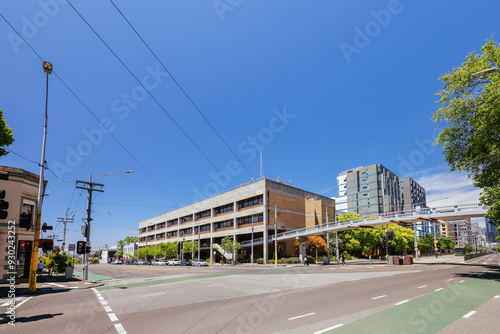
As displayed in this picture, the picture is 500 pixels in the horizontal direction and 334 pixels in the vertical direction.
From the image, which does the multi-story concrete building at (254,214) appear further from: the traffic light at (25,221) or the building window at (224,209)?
the traffic light at (25,221)

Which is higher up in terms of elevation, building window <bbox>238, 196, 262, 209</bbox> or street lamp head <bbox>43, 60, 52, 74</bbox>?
street lamp head <bbox>43, 60, 52, 74</bbox>

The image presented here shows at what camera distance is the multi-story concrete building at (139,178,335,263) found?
56.2 metres

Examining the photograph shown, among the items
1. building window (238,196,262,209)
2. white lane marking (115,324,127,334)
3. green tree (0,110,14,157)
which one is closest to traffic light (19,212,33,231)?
green tree (0,110,14,157)

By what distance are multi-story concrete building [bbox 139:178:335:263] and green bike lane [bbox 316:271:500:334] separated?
3781 cm

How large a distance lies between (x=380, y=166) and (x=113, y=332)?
409 ft

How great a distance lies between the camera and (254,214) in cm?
5806

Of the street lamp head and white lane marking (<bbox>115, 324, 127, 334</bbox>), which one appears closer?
white lane marking (<bbox>115, 324, 127, 334</bbox>)

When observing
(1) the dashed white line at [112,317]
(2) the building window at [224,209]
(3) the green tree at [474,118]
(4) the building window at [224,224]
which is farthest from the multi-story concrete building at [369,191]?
(1) the dashed white line at [112,317]

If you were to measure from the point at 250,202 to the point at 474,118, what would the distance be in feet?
146

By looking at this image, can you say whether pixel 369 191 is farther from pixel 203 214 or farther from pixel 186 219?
pixel 186 219

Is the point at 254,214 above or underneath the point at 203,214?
underneath

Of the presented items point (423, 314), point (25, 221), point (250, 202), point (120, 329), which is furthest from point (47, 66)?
point (250, 202)

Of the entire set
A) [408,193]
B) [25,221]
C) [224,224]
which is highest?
[408,193]

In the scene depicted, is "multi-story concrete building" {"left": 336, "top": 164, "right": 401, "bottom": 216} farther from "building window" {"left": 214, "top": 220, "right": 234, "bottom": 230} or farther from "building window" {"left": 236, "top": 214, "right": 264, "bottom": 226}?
"building window" {"left": 236, "top": 214, "right": 264, "bottom": 226}
